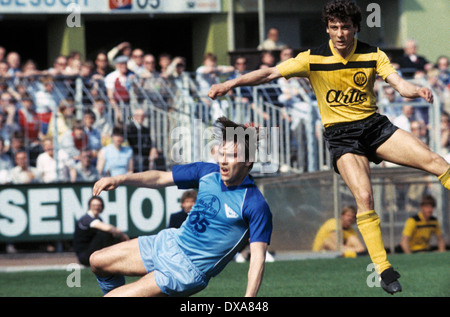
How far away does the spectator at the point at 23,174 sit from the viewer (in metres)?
15.3

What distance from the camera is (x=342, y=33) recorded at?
7.68 metres

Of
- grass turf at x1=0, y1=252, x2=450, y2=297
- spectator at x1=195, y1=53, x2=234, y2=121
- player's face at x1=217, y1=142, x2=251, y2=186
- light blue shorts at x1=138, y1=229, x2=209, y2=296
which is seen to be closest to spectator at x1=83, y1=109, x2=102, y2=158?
spectator at x1=195, y1=53, x2=234, y2=121

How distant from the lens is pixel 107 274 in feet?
23.5

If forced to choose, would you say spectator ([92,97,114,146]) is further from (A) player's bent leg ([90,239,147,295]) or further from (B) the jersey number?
(B) the jersey number

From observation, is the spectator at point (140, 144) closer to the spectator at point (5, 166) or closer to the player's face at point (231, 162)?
the spectator at point (5, 166)

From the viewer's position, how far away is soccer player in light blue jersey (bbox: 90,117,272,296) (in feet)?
22.2

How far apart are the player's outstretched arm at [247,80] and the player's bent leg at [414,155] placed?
1.14 metres

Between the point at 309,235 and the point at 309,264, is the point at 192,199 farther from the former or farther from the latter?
the point at 309,235

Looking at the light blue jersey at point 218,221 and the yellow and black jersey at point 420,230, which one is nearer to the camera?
the light blue jersey at point 218,221

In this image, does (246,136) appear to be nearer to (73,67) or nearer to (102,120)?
(102,120)

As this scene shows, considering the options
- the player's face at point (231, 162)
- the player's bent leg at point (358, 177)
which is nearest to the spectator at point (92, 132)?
the player's bent leg at point (358, 177)

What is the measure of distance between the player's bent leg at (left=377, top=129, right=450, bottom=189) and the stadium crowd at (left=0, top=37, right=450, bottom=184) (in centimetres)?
740

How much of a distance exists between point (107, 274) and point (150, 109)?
8.61m

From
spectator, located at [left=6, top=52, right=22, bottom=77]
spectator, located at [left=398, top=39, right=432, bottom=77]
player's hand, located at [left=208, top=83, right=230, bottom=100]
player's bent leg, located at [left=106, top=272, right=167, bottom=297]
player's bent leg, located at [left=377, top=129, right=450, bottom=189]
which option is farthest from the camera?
spectator, located at [left=398, top=39, right=432, bottom=77]
